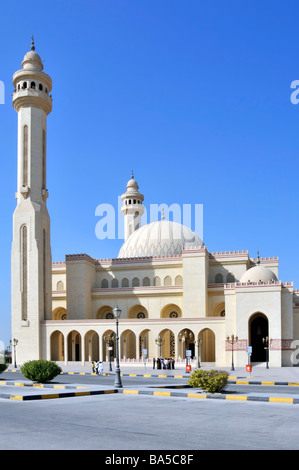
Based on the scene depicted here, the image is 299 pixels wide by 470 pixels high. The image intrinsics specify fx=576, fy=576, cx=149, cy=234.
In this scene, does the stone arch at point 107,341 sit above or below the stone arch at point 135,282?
below

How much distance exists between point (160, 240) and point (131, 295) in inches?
278

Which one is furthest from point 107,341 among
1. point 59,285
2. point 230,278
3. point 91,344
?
point 230,278

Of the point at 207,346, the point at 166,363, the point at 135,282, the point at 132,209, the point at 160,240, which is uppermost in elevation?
the point at 132,209

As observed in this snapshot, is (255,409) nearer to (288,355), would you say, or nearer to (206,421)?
(206,421)

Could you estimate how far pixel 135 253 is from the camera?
56.3 m

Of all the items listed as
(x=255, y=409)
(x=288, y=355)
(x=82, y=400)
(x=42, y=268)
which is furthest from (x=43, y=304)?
(x=255, y=409)

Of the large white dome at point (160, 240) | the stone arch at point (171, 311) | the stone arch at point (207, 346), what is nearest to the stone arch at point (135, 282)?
the large white dome at point (160, 240)

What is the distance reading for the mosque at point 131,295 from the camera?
43.0 metres

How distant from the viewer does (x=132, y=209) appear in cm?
6356

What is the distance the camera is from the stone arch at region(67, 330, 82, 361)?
49.8m

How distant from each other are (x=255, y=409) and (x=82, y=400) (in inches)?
215

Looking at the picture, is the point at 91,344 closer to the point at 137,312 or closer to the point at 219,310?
the point at 137,312

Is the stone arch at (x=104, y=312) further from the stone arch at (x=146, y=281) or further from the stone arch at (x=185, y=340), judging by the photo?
the stone arch at (x=185, y=340)

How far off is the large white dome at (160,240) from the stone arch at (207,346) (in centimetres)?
972
